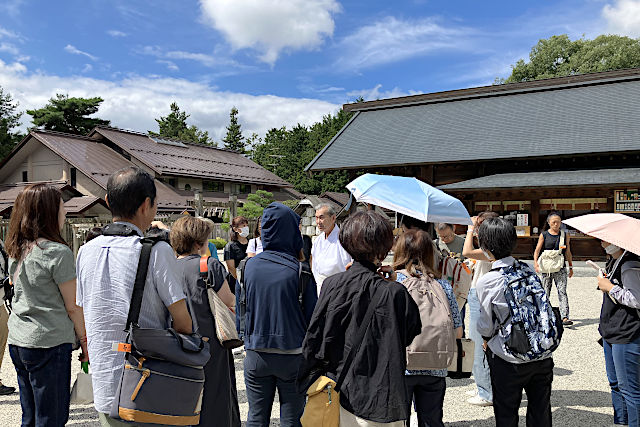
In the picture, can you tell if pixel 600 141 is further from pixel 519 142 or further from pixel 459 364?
pixel 459 364

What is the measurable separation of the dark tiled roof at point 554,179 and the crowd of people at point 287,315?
13348mm

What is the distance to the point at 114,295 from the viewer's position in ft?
6.63

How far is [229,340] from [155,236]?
1.20 m

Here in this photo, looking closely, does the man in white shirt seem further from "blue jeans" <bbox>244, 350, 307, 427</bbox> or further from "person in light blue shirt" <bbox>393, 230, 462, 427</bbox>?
"blue jeans" <bbox>244, 350, 307, 427</bbox>

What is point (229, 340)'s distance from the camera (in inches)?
119

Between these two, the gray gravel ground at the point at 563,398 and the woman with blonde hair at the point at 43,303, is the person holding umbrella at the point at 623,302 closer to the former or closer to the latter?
the gray gravel ground at the point at 563,398

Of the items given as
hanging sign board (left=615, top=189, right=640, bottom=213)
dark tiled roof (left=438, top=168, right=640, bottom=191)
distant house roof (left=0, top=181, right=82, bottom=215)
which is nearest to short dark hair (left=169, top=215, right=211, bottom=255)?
dark tiled roof (left=438, top=168, right=640, bottom=191)

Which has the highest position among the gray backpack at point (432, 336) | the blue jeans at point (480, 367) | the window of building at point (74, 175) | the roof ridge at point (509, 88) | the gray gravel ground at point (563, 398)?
the roof ridge at point (509, 88)

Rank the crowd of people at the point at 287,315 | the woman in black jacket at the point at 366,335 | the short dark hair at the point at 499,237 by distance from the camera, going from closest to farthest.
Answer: the crowd of people at the point at 287,315, the woman in black jacket at the point at 366,335, the short dark hair at the point at 499,237

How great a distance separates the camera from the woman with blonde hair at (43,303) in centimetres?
278

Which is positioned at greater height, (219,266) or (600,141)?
(600,141)

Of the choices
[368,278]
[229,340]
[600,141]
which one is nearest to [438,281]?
[368,278]

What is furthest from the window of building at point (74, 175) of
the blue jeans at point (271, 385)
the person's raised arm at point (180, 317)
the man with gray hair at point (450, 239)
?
the person's raised arm at point (180, 317)

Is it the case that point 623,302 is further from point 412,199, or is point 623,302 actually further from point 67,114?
point 67,114
